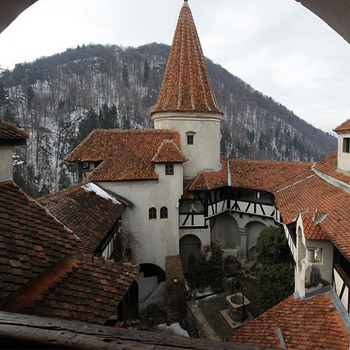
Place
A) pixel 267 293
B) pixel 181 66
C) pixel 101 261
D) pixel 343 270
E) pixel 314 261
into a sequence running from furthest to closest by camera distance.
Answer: pixel 181 66 < pixel 267 293 < pixel 314 261 < pixel 343 270 < pixel 101 261

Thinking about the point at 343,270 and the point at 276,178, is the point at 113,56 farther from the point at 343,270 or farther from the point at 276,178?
the point at 343,270

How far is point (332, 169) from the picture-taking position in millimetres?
11680

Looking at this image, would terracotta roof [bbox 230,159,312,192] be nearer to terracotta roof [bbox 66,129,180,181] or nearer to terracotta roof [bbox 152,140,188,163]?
terracotta roof [bbox 152,140,188,163]

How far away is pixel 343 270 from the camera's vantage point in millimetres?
6934

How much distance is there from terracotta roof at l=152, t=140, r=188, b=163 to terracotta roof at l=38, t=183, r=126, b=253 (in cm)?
326

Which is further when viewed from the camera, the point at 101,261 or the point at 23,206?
the point at 101,261

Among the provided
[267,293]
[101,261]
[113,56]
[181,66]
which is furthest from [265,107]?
[101,261]

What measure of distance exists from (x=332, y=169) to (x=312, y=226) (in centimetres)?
542

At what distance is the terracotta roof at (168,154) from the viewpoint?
48.0 ft

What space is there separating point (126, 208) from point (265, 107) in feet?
323

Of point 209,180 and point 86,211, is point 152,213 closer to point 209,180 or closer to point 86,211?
point 209,180

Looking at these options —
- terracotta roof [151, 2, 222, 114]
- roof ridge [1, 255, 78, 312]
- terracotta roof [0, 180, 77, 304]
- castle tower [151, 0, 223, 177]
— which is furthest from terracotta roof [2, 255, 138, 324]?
terracotta roof [151, 2, 222, 114]

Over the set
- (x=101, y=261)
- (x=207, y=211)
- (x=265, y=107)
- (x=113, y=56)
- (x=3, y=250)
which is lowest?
(x=207, y=211)

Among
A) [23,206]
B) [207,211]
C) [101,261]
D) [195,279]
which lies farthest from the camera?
[207,211]
